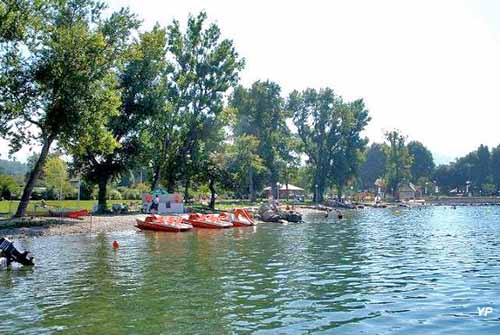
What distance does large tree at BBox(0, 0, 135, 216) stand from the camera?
38.6 m

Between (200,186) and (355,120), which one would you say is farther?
(355,120)

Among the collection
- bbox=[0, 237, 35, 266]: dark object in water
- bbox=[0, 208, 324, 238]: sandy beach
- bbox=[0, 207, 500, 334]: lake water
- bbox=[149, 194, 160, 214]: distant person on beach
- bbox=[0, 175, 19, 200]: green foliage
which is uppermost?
bbox=[0, 175, 19, 200]: green foliage

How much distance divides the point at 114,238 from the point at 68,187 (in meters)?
52.6

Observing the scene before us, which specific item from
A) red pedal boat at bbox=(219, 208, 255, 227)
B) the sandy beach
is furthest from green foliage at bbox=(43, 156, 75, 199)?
the sandy beach

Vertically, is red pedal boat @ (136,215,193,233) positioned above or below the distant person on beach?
below

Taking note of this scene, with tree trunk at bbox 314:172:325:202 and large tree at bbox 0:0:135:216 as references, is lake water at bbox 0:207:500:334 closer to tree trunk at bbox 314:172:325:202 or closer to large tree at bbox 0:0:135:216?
large tree at bbox 0:0:135:216

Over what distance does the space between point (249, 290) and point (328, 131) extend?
103 metres

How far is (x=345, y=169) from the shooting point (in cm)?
11856

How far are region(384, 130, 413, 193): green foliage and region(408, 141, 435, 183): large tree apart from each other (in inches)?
1539

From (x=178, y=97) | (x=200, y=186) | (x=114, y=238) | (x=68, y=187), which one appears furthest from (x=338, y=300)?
(x=68, y=187)

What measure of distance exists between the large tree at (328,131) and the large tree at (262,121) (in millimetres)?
13234

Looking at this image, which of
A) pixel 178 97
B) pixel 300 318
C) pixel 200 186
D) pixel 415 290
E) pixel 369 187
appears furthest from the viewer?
pixel 369 187

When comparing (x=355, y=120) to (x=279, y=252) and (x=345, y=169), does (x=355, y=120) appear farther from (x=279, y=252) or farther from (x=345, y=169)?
(x=279, y=252)

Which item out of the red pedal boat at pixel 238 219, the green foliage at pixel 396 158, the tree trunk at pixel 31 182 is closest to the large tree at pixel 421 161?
the green foliage at pixel 396 158
